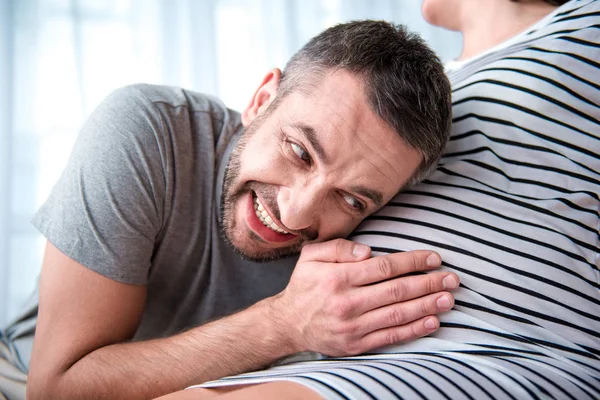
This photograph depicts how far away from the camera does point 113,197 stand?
1076 mm

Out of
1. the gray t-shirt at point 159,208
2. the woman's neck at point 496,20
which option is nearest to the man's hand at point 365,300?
the gray t-shirt at point 159,208

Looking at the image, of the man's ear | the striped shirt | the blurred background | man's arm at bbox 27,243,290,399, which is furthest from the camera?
the blurred background

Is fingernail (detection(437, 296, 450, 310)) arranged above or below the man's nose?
below

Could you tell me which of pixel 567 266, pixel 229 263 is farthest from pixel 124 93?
pixel 567 266

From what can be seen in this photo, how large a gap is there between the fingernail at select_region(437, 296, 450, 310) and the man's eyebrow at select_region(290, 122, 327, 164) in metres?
0.32

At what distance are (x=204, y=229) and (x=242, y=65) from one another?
1.32 m

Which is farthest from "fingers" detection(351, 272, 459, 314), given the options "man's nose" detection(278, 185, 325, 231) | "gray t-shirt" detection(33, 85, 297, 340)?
"gray t-shirt" detection(33, 85, 297, 340)

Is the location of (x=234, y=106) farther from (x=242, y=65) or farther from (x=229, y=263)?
(x=229, y=263)

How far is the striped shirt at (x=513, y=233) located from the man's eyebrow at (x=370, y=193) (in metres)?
0.04

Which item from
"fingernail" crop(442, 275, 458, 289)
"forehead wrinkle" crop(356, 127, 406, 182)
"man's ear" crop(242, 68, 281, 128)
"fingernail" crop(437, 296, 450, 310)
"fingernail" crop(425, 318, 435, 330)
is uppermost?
"man's ear" crop(242, 68, 281, 128)

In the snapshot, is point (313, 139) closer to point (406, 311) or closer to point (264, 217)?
point (264, 217)

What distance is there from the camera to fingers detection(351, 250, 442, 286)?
0.95m

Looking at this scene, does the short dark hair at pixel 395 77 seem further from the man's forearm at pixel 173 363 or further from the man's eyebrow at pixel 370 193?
the man's forearm at pixel 173 363

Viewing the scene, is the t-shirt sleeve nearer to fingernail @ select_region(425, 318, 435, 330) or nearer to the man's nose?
the man's nose
